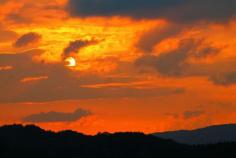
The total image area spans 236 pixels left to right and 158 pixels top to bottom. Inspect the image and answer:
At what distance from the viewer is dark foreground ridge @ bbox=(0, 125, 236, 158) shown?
566 ft

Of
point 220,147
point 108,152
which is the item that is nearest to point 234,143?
point 220,147

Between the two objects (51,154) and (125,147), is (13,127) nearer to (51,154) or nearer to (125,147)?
(51,154)

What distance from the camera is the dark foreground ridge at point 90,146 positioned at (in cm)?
17262

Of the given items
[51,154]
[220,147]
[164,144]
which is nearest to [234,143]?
[220,147]

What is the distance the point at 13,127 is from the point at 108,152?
2646 centimetres

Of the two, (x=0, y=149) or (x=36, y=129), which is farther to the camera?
(x=36, y=129)

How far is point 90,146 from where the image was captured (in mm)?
179500

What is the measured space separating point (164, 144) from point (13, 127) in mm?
37879

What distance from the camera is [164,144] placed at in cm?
17988

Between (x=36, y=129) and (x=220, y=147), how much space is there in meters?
45.7

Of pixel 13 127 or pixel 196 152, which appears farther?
pixel 13 127

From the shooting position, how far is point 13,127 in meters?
187

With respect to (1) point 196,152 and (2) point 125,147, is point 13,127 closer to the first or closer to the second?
(2) point 125,147

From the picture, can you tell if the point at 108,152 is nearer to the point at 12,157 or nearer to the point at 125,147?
the point at 125,147
